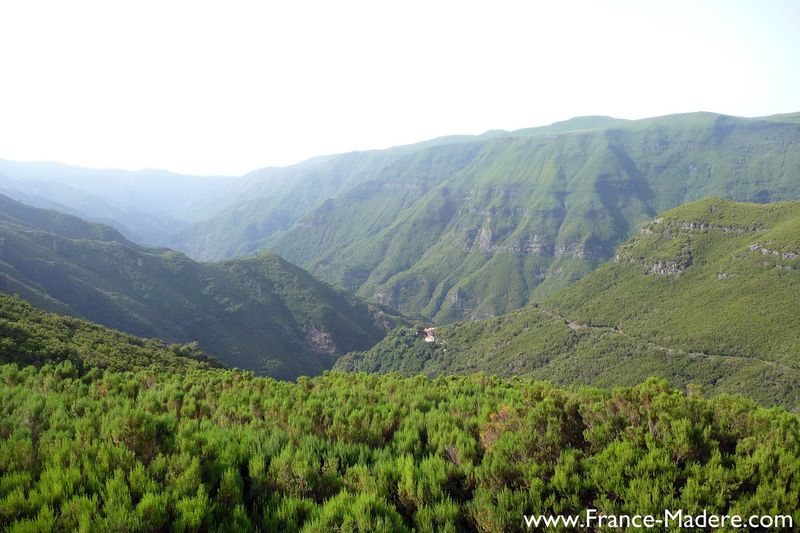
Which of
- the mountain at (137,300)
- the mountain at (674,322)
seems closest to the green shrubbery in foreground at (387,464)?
the mountain at (674,322)

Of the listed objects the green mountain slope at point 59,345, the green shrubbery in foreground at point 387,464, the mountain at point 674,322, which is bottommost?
the mountain at point 674,322

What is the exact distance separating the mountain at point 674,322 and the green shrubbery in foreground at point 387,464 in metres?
108

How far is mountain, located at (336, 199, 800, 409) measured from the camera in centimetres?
10888

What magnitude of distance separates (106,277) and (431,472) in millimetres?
206782

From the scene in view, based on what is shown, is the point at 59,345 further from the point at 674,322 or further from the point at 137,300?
the point at 674,322

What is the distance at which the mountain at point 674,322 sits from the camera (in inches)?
4286

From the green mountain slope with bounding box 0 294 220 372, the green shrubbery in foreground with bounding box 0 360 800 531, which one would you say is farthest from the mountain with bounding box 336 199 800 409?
the green mountain slope with bounding box 0 294 220 372

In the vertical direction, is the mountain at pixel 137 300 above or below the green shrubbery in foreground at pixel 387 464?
below

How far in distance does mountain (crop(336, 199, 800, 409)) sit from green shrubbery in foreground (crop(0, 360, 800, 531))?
107863 millimetres

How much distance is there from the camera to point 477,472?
39.7ft

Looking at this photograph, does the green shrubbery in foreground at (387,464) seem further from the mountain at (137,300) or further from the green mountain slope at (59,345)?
the mountain at (137,300)

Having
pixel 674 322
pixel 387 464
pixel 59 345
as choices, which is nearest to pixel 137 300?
pixel 59 345

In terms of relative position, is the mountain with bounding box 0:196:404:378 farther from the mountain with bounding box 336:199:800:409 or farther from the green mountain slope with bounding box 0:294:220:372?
the green mountain slope with bounding box 0:294:220:372

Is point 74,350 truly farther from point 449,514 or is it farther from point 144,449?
point 449,514
